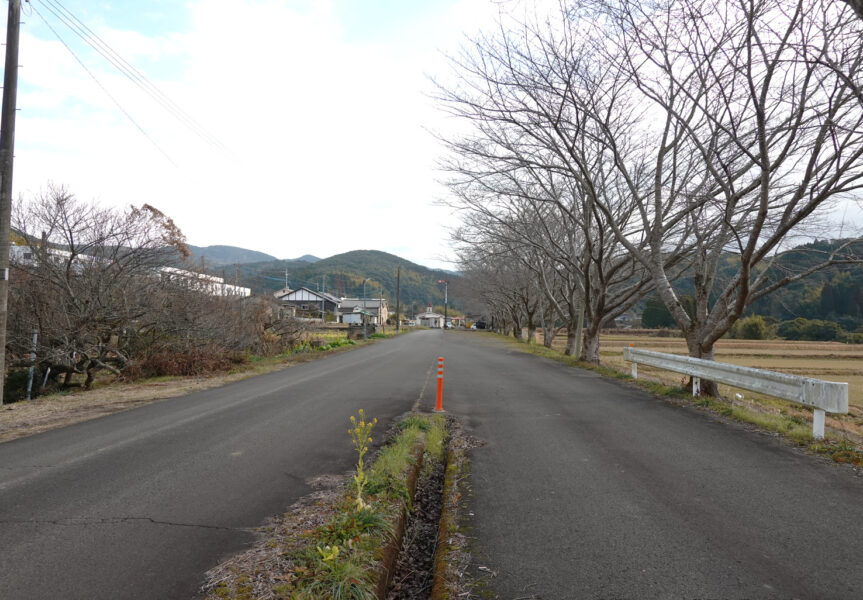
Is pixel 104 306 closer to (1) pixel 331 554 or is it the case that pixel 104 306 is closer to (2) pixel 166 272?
(2) pixel 166 272

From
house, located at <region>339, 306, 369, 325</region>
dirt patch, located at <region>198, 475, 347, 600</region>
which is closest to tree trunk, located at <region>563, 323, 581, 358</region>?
dirt patch, located at <region>198, 475, 347, 600</region>

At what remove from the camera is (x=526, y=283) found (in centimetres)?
3928

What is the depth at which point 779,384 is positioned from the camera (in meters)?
7.59

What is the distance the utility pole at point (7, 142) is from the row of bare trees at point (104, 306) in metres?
3.01

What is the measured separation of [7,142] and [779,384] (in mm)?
14092

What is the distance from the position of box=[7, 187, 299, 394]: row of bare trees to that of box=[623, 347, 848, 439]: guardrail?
43.0 ft

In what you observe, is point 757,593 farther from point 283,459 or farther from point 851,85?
point 851,85

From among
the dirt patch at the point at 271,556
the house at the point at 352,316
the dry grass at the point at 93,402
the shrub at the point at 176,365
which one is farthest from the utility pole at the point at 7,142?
the house at the point at 352,316

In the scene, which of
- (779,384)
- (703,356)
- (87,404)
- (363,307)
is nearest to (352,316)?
(363,307)

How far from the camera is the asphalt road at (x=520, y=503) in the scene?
10.6 feet

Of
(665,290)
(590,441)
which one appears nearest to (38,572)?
(590,441)

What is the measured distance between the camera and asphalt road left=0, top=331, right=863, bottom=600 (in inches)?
127

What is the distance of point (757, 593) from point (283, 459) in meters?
4.72

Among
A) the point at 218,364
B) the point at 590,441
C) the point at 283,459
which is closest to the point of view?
the point at 283,459
